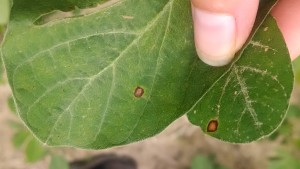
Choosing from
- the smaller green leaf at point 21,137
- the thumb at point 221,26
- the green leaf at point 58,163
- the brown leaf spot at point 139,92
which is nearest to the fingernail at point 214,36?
the thumb at point 221,26

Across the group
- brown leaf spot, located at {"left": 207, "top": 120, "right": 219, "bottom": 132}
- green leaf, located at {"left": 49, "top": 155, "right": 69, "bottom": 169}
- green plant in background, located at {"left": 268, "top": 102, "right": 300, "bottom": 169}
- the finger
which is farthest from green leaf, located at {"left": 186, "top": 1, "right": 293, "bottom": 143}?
green plant in background, located at {"left": 268, "top": 102, "right": 300, "bottom": 169}

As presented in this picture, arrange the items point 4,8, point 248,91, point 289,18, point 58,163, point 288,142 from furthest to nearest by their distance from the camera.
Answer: point 288,142, point 58,163, point 289,18, point 4,8, point 248,91

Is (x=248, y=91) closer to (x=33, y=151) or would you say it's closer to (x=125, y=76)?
(x=125, y=76)

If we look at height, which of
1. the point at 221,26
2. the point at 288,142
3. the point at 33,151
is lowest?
the point at 288,142

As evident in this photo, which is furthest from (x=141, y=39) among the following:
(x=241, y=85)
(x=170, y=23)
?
(x=241, y=85)

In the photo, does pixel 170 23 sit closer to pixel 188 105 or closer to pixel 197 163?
pixel 188 105

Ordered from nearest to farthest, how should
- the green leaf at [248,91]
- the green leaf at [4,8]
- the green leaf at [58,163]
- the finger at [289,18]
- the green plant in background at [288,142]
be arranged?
the green leaf at [248,91] → the green leaf at [4,8] → the finger at [289,18] → the green leaf at [58,163] → the green plant in background at [288,142]

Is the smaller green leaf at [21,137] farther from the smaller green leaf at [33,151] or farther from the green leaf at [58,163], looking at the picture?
the green leaf at [58,163]

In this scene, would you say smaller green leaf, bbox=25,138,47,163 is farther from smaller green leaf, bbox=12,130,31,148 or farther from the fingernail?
the fingernail

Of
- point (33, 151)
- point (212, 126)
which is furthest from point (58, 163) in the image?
point (212, 126)
